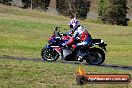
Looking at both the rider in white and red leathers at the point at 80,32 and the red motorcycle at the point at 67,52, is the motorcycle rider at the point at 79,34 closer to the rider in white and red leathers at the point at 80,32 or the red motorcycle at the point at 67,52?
the rider in white and red leathers at the point at 80,32

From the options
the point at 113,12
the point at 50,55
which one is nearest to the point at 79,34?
the point at 50,55

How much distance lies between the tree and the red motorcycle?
285 ft

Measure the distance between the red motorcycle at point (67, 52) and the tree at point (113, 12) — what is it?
86780mm

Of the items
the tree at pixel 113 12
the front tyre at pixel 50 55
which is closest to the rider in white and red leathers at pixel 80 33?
the front tyre at pixel 50 55

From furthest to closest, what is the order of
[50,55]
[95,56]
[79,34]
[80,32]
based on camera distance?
[50,55] → [95,56] → [79,34] → [80,32]

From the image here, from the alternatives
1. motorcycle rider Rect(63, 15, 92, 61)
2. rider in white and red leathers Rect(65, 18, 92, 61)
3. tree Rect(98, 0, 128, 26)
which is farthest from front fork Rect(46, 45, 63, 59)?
tree Rect(98, 0, 128, 26)

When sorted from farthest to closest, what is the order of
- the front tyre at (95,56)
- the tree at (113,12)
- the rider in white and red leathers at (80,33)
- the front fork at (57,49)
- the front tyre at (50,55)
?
the tree at (113,12) → the front tyre at (50,55) → the front fork at (57,49) → the front tyre at (95,56) → the rider in white and red leathers at (80,33)

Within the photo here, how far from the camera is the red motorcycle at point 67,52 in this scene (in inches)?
806

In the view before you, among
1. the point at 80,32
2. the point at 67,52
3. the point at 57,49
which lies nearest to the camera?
the point at 80,32

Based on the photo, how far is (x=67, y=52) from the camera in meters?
20.9

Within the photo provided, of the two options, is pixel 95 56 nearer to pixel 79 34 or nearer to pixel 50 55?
pixel 79 34

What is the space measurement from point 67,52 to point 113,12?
8825cm

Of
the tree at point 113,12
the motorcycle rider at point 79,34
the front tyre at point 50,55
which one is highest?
the motorcycle rider at point 79,34

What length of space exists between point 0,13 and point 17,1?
39112 millimetres
